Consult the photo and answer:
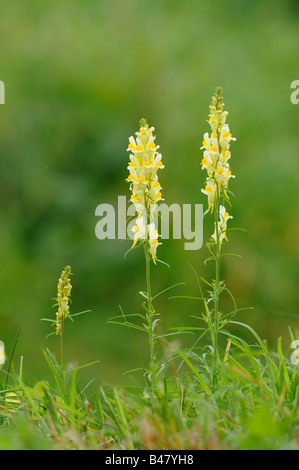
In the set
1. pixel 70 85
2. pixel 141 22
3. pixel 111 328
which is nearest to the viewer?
pixel 111 328

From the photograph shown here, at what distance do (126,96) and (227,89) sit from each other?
61 cm

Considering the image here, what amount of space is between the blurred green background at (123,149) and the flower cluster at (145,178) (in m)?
1.75

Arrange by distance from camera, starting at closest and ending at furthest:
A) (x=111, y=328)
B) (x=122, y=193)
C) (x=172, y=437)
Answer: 1. (x=172, y=437)
2. (x=111, y=328)
3. (x=122, y=193)

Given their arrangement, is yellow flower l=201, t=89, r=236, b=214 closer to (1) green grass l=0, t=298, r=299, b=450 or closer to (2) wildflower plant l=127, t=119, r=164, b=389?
(2) wildflower plant l=127, t=119, r=164, b=389

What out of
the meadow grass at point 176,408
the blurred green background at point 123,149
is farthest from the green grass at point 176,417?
the blurred green background at point 123,149

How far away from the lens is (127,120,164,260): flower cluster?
111 cm

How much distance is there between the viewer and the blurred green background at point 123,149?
3193 millimetres

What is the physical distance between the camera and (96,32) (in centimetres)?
397

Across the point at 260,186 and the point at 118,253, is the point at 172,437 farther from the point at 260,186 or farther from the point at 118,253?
the point at 260,186

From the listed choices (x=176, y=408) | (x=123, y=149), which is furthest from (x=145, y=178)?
(x=123, y=149)

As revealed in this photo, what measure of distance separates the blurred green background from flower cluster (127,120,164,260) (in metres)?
1.75

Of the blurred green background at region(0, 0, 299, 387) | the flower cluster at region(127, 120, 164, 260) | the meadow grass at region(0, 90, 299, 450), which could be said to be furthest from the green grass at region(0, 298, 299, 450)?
the blurred green background at region(0, 0, 299, 387)

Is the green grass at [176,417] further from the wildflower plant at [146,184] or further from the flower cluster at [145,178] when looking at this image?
the flower cluster at [145,178]

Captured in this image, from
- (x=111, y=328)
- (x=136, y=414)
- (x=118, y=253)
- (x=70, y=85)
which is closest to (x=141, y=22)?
(x=70, y=85)
